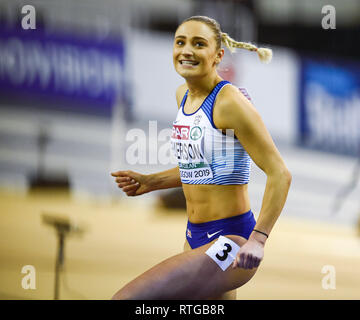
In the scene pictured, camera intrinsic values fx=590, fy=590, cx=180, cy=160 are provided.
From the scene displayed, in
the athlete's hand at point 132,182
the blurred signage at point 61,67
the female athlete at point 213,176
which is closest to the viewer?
the female athlete at point 213,176

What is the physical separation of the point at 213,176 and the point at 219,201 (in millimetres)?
105

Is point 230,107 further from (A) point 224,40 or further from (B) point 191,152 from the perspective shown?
(A) point 224,40

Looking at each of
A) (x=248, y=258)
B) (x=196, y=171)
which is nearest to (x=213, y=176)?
(x=196, y=171)

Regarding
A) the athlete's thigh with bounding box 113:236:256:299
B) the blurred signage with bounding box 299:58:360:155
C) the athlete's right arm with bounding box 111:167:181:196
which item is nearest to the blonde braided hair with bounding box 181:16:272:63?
the athlete's right arm with bounding box 111:167:181:196

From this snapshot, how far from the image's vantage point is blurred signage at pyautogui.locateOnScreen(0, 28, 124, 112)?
791 centimetres

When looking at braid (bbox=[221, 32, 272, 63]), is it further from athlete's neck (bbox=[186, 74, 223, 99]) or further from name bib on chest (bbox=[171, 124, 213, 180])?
name bib on chest (bbox=[171, 124, 213, 180])

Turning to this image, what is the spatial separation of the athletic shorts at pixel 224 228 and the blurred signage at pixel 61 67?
19.8ft

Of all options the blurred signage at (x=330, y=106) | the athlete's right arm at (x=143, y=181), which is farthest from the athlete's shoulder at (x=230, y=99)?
the blurred signage at (x=330, y=106)

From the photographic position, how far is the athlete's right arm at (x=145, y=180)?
8.71 feet

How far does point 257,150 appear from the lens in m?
2.22

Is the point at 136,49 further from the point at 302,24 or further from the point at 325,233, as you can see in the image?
the point at 325,233

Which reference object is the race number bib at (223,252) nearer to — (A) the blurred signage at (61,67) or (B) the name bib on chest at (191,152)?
(B) the name bib on chest at (191,152)

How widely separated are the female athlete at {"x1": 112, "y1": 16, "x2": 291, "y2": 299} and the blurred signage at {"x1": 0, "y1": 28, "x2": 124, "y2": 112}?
19.2ft
